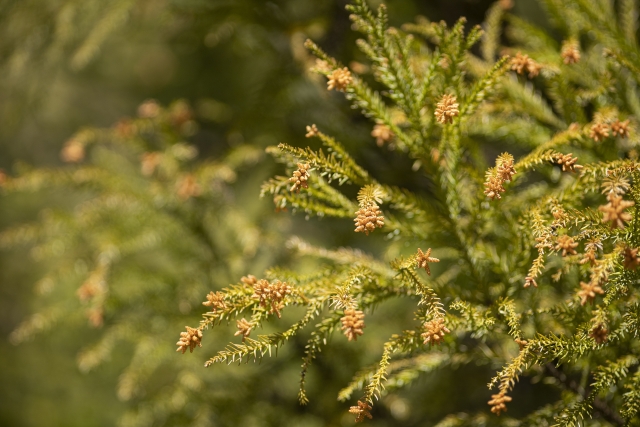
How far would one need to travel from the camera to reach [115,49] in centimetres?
292

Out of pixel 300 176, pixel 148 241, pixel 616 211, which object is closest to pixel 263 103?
pixel 148 241

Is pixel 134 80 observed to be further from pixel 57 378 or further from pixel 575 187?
pixel 575 187

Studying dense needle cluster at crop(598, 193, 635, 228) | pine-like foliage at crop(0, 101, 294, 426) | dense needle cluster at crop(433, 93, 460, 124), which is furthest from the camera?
pine-like foliage at crop(0, 101, 294, 426)

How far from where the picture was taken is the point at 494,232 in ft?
3.55

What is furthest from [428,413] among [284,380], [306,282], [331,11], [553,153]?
[331,11]

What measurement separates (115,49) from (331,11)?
1.94m

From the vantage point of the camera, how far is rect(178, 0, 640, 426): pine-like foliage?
26.1 inches

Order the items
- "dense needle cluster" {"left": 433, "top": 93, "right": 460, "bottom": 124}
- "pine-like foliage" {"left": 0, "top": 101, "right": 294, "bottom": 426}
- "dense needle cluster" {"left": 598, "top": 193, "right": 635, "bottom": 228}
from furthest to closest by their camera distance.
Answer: "pine-like foliage" {"left": 0, "top": 101, "right": 294, "bottom": 426}, "dense needle cluster" {"left": 433, "top": 93, "right": 460, "bottom": 124}, "dense needle cluster" {"left": 598, "top": 193, "right": 635, "bottom": 228}

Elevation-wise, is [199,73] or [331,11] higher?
[199,73]

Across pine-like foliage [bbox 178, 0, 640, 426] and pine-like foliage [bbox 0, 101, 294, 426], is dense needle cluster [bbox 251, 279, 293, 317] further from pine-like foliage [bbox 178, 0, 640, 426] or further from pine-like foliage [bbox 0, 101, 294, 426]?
pine-like foliage [bbox 0, 101, 294, 426]

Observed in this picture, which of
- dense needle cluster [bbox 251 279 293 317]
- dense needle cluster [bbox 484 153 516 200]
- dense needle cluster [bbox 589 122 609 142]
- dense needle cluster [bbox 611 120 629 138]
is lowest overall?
dense needle cluster [bbox 251 279 293 317]

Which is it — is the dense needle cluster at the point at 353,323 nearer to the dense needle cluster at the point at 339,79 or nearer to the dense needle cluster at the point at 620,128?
the dense needle cluster at the point at 339,79

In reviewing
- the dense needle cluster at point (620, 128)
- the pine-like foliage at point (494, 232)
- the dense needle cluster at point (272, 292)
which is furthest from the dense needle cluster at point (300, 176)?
the dense needle cluster at point (620, 128)

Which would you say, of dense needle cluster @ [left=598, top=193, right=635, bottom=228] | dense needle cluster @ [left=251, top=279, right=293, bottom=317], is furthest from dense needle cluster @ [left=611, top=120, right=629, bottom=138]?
dense needle cluster @ [left=251, top=279, right=293, bottom=317]
